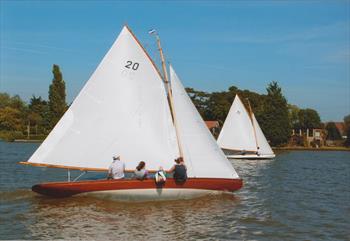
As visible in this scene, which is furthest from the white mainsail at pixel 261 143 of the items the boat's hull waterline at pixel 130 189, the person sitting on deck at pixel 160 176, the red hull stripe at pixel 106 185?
the person sitting on deck at pixel 160 176

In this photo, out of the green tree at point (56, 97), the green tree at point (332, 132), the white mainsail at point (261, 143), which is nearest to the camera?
the white mainsail at point (261, 143)

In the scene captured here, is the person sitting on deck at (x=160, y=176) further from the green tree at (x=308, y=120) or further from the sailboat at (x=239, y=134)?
the green tree at (x=308, y=120)

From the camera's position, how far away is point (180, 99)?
25.5 metres

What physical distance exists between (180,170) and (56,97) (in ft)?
322

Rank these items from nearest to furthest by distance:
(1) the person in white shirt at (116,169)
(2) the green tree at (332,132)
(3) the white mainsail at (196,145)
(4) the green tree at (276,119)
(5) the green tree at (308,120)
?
(1) the person in white shirt at (116,169) → (3) the white mainsail at (196,145) → (4) the green tree at (276,119) → (2) the green tree at (332,132) → (5) the green tree at (308,120)

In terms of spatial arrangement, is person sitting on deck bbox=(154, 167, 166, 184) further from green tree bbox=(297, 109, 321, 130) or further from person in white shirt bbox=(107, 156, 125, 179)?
green tree bbox=(297, 109, 321, 130)

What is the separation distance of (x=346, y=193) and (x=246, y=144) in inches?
1207

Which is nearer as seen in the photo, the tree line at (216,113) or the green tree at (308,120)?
the tree line at (216,113)

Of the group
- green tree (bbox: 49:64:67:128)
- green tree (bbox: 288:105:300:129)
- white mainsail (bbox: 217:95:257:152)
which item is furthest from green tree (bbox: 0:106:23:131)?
white mainsail (bbox: 217:95:257:152)

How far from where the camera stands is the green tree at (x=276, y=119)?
319 feet

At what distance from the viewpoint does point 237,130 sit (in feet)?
202

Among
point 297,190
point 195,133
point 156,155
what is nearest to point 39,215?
point 156,155

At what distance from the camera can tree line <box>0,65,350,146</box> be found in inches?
3861

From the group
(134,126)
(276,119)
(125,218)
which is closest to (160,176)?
(125,218)
